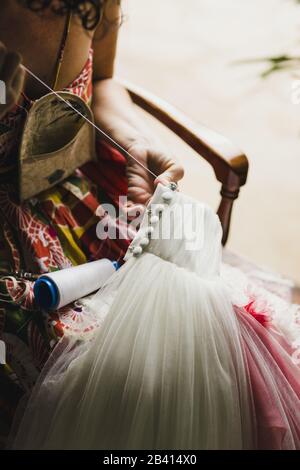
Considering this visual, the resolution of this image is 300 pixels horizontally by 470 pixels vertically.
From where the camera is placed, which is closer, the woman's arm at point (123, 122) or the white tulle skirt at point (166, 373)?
the white tulle skirt at point (166, 373)

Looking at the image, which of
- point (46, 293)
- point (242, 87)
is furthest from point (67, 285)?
point (242, 87)

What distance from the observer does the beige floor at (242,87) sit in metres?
1.53

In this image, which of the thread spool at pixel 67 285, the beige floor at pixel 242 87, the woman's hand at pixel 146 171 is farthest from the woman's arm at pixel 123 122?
the beige floor at pixel 242 87

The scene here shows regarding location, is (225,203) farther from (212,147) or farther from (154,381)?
(154,381)

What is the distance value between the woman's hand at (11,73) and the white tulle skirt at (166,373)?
25cm

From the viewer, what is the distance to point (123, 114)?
2.91 feet

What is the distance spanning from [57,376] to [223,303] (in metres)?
0.27

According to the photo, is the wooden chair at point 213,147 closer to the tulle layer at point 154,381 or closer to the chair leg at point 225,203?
the chair leg at point 225,203

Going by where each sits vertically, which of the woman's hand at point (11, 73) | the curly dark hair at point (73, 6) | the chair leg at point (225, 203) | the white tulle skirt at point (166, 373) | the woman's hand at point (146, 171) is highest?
the curly dark hair at point (73, 6)

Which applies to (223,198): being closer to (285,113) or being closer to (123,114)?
(123,114)

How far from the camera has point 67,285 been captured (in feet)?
2.35

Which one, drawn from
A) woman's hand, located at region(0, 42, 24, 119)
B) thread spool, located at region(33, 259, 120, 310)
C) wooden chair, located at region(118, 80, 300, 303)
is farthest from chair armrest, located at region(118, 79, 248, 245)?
woman's hand, located at region(0, 42, 24, 119)

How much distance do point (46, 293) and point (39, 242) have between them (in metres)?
0.13

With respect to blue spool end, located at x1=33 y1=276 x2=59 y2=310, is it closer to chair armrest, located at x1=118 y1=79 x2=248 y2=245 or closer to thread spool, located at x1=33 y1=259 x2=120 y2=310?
thread spool, located at x1=33 y1=259 x2=120 y2=310
